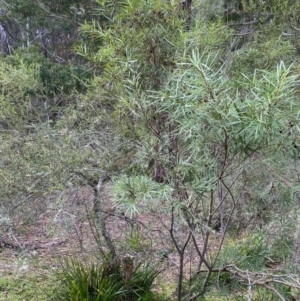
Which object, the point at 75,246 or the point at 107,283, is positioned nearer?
the point at 107,283

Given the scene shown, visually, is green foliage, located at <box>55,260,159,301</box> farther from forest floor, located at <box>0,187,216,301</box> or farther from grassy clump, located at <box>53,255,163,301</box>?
forest floor, located at <box>0,187,216,301</box>

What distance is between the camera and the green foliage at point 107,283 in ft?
12.9

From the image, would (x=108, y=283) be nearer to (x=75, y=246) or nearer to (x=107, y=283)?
(x=107, y=283)

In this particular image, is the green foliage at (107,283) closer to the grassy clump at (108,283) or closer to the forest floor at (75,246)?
the grassy clump at (108,283)

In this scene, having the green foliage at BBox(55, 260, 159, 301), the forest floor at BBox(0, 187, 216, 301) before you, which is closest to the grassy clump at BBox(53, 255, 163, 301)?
the green foliage at BBox(55, 260, 159, 301)

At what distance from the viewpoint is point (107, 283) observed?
3.98m

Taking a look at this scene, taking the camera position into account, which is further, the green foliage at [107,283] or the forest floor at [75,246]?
the forest floor at [75,246]

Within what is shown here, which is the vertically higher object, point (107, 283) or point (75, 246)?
point (107, 283)

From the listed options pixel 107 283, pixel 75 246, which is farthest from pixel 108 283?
pixel 75 246

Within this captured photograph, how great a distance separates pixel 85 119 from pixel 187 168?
238 cm

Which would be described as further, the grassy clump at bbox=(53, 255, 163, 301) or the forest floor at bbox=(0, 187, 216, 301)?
the forest floor at bbox=(0, 187, 216, 301)

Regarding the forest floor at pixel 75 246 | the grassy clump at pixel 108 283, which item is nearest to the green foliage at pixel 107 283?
the grassy clump at pixel 108 283

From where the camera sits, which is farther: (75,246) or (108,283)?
(75,246)

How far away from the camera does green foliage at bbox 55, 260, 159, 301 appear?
3932mm
